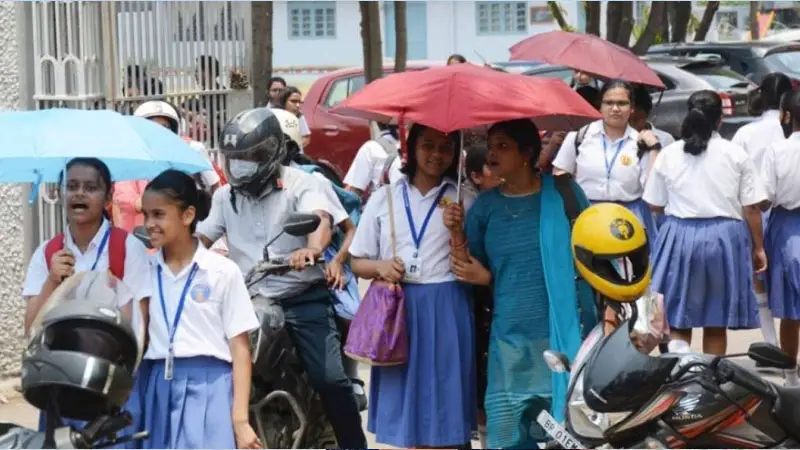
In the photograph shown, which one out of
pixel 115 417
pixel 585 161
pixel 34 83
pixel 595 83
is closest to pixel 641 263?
pixel 115 417

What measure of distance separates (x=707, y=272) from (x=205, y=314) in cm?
399

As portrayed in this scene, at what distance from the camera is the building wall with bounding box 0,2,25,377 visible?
8852 mm

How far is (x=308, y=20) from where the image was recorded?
42.9 metres

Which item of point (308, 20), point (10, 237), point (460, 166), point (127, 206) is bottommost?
point (10, 237)

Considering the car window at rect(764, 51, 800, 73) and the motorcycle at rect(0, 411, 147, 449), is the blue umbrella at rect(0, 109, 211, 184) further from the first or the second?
the car window at rect(764, 51, 800, 73)

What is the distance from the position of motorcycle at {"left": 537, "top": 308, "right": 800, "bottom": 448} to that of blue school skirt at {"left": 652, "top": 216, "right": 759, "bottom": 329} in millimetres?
3673

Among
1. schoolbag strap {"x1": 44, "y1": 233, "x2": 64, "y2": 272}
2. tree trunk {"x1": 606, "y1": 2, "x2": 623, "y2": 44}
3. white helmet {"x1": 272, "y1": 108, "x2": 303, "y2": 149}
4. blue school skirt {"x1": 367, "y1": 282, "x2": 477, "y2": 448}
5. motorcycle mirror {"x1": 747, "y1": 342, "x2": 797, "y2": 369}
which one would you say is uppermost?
tree trunk {"x1": 606, "y1": 2, "x2": 623, "y2": 44}

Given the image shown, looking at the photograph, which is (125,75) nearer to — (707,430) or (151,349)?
(151,349)

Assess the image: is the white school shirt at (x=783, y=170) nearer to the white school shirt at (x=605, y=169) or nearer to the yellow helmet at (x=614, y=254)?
the white school shirt at (x=605, y=169)

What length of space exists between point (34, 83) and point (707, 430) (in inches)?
205

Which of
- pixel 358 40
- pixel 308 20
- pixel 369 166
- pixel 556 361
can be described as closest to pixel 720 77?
pixel 369 166

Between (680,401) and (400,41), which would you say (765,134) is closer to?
(680,401)

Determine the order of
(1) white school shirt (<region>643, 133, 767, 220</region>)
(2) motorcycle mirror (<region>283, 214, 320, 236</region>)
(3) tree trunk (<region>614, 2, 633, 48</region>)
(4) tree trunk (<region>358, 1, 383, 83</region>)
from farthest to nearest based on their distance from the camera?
(3) tree trunk (<region>614, 2, 633, 48</region>)
(4) tree trunk (<region>358, 1, 383, 83</region>)
(1) white school shirt (<region>643, 133, 767, 220</region>)
(2) motorcycle mirror (<region>283, 214, 320, 236</region>)

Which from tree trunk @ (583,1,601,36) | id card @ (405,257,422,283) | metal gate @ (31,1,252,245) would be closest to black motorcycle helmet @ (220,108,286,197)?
id card @ (405,257,422,283)
